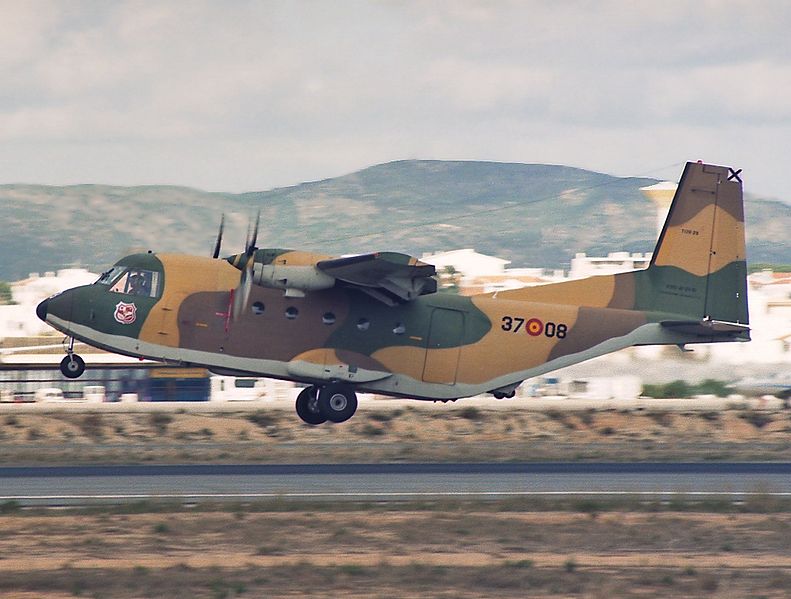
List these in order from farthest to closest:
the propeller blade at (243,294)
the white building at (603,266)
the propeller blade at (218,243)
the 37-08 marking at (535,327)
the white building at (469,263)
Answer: the white building at (469,263), the white building at (603,266), the propeller blade at (218,243), the 37-08 marking at (535,327), the propeller blade at (243,294)

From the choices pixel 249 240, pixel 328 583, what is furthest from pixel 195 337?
pixel 328 583

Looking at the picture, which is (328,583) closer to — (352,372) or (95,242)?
(352,372)

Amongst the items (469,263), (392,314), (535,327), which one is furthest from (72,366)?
(469,263)

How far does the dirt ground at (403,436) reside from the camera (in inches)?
1132

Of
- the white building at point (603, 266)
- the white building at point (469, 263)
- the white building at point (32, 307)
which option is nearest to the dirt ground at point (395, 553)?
the white building at point (32, 307)

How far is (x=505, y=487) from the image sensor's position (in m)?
22.2

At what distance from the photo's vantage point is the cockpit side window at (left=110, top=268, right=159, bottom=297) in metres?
26.6

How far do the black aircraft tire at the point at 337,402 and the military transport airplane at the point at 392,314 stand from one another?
0.10 ft

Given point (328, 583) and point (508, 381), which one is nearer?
point (328, 583)

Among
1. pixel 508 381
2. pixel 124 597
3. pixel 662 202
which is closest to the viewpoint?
pixel 124 597

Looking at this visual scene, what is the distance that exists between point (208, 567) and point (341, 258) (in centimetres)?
1167

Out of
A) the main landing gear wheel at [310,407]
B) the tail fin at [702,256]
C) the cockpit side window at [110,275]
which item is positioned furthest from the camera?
the tail fin at [702,256]

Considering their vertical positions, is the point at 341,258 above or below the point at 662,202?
below

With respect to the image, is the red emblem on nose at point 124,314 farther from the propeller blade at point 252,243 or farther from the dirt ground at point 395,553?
the dirt ground at point 395,553
